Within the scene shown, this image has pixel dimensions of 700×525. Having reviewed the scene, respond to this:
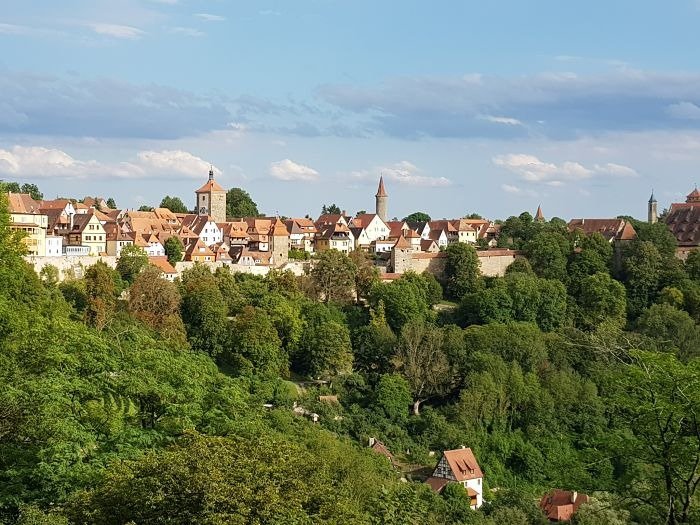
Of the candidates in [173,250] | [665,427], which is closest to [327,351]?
[173,250]

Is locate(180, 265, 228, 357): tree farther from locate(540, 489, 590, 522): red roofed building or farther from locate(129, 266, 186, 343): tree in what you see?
locate(540, 489, 590, 522): red roofed building

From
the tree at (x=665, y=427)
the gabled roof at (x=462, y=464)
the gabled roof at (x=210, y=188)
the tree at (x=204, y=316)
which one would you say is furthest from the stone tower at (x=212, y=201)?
the tree at (x=665, y=427)

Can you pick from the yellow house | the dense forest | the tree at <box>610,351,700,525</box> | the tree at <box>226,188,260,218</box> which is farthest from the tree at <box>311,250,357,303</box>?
A: the tree at <box>610,351,700,525</box>

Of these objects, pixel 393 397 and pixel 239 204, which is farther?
pixel 239 204

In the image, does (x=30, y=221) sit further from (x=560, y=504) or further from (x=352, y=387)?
(x=560, y=504)

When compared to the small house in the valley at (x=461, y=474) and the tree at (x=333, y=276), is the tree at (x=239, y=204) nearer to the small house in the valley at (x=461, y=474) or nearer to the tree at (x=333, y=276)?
the tree at (x=333, y=276)

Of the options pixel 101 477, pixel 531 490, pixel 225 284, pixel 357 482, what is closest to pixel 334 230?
pixel 225 284

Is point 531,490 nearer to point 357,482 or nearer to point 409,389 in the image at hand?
point 409,389
